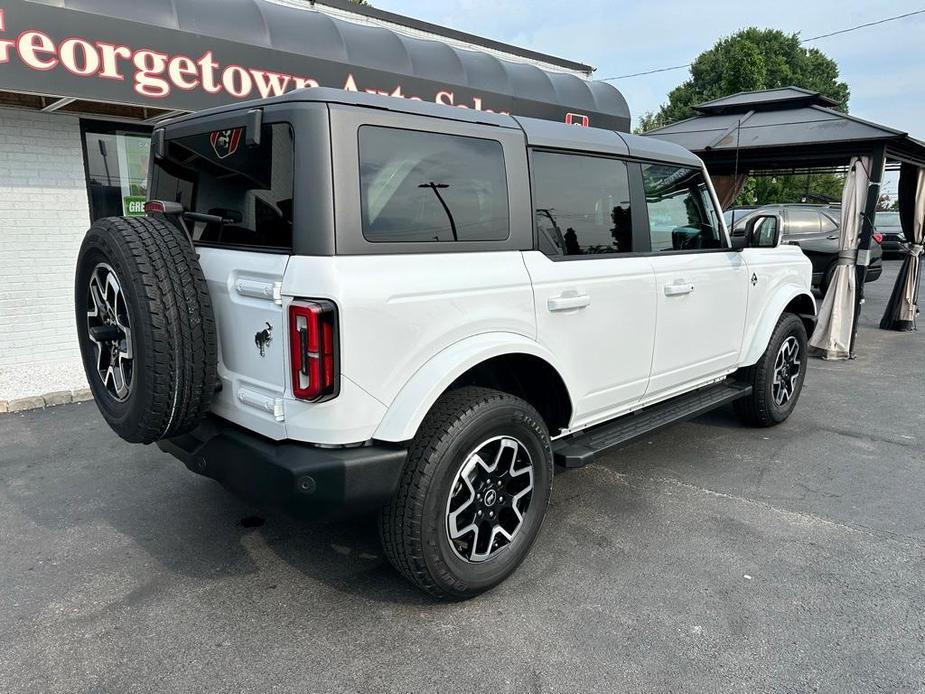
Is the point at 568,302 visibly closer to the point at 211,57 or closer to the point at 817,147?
the point at 211,57

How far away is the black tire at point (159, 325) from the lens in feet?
8.04

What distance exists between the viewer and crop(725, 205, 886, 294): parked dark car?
1195 cm

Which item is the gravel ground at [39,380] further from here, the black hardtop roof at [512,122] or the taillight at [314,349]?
the taillight at [314,349]

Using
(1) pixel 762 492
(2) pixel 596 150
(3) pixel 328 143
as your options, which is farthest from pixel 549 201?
(1) pixel 762 492

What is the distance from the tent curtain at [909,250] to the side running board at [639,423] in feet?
22.4

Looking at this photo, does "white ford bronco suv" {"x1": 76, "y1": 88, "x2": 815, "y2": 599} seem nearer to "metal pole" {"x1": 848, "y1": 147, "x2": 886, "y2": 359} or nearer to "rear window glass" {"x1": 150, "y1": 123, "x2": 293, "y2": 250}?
"rear window glass" {"x1": 150, "y1": 123, "x2": 293, "y2": 250}

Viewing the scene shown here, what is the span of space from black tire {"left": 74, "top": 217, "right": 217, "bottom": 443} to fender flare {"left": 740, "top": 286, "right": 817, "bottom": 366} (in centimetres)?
365

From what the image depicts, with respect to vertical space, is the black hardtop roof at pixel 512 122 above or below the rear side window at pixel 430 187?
above

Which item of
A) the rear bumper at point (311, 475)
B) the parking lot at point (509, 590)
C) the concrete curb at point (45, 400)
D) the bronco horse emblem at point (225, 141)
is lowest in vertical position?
the parking lot at point (509, 590)

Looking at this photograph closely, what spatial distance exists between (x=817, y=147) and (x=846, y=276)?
1.67 m

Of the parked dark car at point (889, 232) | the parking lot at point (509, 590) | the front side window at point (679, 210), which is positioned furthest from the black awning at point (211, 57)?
the parked dark car at point (889, 232)

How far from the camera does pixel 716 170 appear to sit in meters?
10.7

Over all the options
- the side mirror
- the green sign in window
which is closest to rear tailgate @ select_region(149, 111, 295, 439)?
the side mirror

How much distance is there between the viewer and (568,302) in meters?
3.12
